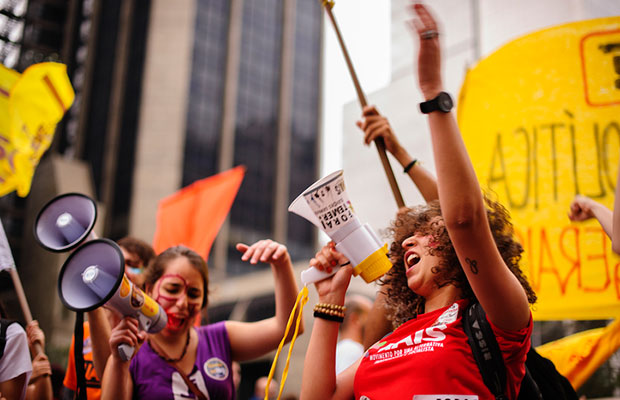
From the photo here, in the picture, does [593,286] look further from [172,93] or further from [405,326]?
[172,93]

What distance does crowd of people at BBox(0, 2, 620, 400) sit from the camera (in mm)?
1493

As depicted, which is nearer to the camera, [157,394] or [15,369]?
[15,369]

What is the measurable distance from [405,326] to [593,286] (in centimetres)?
169

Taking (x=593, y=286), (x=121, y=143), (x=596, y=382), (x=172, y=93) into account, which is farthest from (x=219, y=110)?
(x=593, y=286)

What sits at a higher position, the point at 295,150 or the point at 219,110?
the point at 219,110


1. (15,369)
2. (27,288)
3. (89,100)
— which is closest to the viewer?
(15,369)

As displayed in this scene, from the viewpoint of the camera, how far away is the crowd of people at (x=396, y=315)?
149cm

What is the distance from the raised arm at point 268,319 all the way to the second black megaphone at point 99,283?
0.42m

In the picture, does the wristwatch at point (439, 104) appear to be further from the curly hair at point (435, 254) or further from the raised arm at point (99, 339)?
the raised arm at point (99, 339)

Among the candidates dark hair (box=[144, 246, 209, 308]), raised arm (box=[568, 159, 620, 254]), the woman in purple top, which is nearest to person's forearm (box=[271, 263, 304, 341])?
the woman in purple top

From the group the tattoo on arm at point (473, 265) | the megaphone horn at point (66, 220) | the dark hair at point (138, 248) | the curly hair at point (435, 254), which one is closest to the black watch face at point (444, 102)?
the tattoo on arm at point (473, 265)

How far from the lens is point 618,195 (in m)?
1.93

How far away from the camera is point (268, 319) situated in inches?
101

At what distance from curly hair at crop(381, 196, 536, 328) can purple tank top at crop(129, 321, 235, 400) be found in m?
0.78
